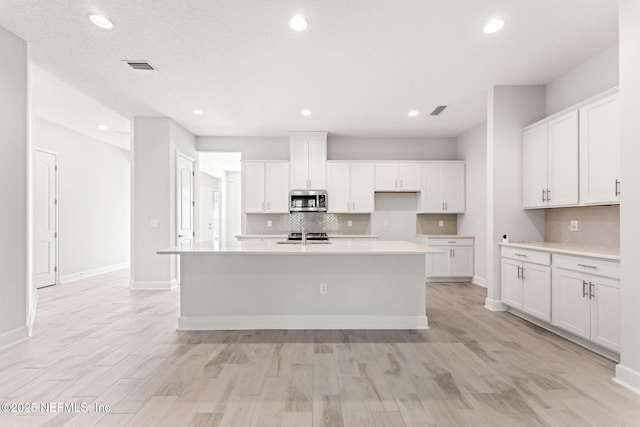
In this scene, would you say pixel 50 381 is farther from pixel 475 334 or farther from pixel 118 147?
pixel 118 147

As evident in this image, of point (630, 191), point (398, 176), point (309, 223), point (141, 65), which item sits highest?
point (141, 65)

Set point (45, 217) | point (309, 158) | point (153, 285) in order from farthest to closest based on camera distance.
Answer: point (309, 158)
point (45, 217)
point (153, 285)

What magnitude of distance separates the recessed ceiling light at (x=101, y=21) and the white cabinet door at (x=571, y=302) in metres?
4.76

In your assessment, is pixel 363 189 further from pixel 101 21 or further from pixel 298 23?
pixel 101 21

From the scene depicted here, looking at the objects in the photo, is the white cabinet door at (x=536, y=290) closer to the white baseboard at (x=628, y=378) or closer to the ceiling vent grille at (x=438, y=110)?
the white baseboard at (x=628, y=378)

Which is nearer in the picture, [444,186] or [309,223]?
[444,186]

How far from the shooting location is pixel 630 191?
7.55 feet

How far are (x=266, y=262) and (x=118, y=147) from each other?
6.30 m

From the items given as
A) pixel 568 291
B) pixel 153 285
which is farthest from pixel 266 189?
pixel 568 291

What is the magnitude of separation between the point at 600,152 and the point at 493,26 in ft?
5.18

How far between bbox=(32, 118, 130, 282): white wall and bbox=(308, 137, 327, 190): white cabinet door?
4.66m

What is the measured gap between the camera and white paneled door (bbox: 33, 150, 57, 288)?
5.58m

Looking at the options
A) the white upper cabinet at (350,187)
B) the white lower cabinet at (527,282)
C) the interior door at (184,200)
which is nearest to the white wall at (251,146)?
the interior door at (184,200)

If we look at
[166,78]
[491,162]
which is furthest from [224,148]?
[491,162]
